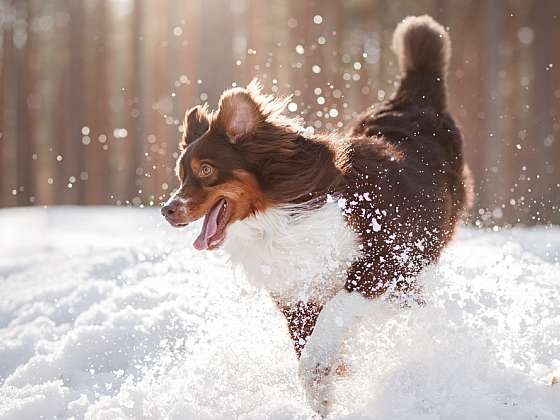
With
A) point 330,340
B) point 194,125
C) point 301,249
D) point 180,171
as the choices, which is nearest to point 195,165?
point 180,171

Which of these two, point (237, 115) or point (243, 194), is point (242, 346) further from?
point (237, 115)

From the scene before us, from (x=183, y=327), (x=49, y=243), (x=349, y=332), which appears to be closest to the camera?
(x=349, y=332)

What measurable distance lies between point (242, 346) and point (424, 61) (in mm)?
2398

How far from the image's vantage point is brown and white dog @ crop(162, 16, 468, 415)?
3.43 metres

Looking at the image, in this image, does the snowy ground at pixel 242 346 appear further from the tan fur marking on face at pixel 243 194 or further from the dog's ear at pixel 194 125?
the dog's ear at pixel 194 125

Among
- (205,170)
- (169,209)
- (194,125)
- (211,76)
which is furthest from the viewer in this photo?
(211,76)

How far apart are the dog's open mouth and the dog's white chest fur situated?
0.08 meters

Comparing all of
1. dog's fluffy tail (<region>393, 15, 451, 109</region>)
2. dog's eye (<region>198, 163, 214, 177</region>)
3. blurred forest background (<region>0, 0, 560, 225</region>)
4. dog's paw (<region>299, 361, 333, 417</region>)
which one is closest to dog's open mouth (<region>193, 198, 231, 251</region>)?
dog's eye (<region>198, 163, 214, 177</region>)

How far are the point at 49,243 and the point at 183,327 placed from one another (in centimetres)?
482

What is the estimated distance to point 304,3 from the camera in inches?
707

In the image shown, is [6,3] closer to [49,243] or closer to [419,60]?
[49,243]

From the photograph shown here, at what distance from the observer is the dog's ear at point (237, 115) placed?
138 inches

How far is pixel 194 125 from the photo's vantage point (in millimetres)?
3922

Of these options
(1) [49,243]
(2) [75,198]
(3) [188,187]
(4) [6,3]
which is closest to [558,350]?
(3) [188,187]
